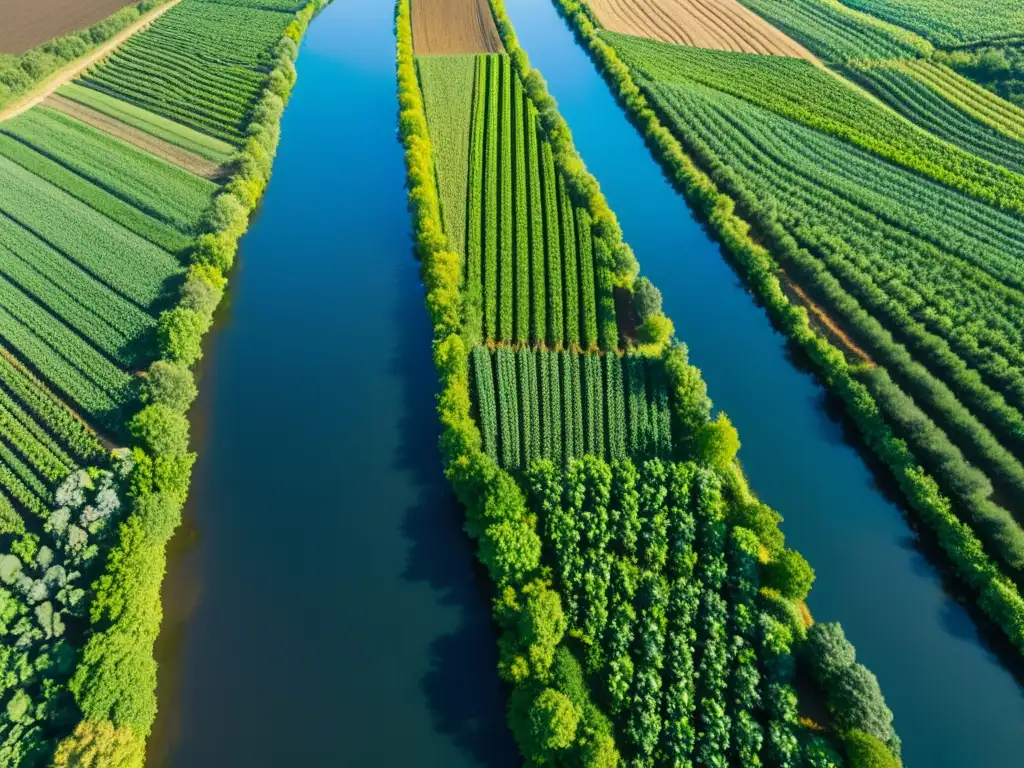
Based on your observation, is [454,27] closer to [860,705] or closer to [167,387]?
[167,387]

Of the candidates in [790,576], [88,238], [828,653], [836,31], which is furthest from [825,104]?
[88,238]

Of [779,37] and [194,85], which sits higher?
[779,37]

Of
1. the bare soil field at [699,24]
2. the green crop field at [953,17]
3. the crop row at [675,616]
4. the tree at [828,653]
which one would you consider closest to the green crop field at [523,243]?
the crop row at [675,616]

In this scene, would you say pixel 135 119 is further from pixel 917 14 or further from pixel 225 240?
pixel 917 14

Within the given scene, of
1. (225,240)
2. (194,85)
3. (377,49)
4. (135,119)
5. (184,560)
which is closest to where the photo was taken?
(184,560)

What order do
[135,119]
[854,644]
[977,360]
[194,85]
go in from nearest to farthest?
[854,644]
[977,360]
[135,119]
[194,85]

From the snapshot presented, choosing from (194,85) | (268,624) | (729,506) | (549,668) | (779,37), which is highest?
(779,37)

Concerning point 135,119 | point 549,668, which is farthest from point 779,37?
point 549,668

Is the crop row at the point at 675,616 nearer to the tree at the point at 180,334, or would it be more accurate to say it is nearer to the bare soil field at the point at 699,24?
the tree at the point at 180,334
